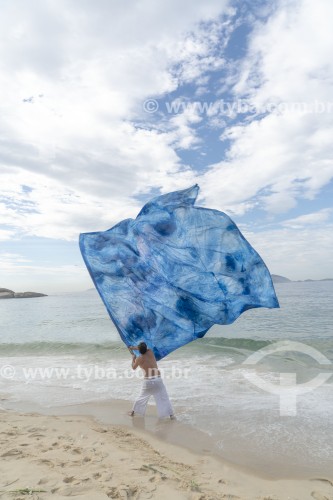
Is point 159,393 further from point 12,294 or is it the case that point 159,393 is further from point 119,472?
point 12,294

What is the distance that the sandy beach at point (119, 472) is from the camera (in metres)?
4.20

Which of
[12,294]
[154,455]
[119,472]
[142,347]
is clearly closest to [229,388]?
[142,347]

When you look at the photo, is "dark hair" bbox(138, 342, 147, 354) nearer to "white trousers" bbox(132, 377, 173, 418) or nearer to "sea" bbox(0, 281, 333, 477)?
"white trousers" bbox(132, 377, 173, 418)

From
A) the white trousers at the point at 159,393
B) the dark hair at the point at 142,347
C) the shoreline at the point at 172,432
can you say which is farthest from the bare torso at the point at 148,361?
the shoreline at the point at 172,432

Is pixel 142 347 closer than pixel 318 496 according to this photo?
No

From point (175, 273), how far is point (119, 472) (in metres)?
3.13

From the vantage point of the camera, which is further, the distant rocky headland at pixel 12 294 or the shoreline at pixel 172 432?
the distant rocky headland at pixel 12 294

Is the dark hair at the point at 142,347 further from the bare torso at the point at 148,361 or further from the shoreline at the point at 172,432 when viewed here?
the shoreline at the point at 172,432

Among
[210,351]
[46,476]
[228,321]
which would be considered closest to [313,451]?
[228,321]

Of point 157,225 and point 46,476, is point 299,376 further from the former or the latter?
point 46,476

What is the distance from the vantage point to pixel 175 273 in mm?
6496

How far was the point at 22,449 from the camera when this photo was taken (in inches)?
219

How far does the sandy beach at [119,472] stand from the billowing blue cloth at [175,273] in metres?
1.74

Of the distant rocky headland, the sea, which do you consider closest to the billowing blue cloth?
the sea
